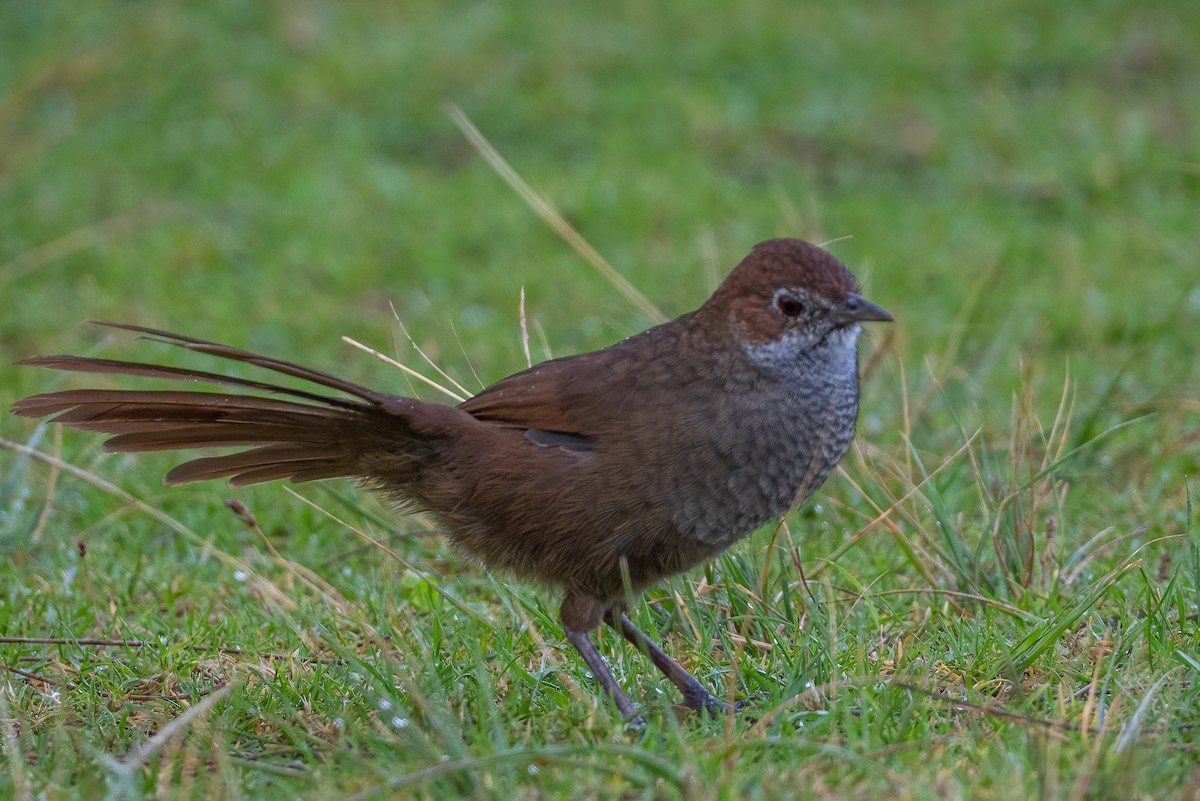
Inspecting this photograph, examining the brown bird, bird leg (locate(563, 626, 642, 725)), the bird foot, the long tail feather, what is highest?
the long tail feather

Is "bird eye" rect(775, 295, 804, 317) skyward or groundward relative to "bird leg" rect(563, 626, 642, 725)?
skyward

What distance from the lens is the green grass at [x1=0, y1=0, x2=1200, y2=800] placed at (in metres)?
2.97

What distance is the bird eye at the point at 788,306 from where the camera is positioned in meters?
3.52

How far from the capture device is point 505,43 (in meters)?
9.74

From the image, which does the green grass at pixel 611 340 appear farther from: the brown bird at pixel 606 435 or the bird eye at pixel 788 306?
the bird eye at pixel 788 306

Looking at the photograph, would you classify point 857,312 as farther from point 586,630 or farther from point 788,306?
point 586,630

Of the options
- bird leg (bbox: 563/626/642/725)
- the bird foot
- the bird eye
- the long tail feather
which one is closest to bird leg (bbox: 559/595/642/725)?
bird leg (bbox: 563/626/642/725)

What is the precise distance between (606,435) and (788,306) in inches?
20.4

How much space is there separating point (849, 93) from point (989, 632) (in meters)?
6.17

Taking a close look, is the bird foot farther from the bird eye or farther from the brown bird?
the bird eye

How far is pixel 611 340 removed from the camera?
19.9 feet

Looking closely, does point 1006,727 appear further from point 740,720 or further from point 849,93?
point 849,93

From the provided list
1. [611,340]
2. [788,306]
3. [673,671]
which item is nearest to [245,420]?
[673,671]

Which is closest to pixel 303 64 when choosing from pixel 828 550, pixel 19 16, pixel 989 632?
pixel 19 16
